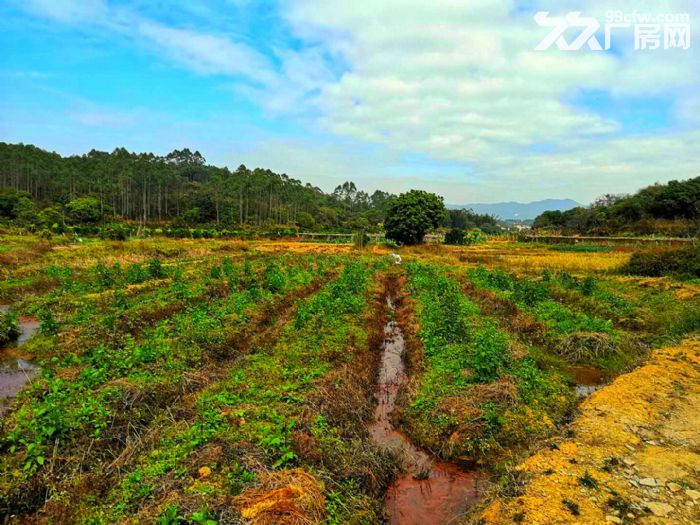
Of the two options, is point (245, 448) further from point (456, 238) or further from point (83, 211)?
point (83, 211)

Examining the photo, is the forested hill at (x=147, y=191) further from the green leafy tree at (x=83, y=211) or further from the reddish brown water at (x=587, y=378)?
the reddish brown water at (x=587, y=378)

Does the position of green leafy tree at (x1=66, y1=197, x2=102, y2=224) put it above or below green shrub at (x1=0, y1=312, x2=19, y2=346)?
above

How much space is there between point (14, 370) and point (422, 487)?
11.1 m

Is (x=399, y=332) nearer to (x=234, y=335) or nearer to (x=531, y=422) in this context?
(x=234, y=335)

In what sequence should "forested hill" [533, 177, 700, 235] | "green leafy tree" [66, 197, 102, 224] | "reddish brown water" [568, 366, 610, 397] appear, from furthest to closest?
"green leafy tree" [66, 197, 102, 224] → "forested hill" [533, 177, 700, 235] → "reddish brown water" [568, 366, 610, 397]

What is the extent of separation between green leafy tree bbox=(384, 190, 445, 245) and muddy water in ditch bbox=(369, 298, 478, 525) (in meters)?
41.7

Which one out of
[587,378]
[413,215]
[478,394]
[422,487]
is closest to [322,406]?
[422,487]

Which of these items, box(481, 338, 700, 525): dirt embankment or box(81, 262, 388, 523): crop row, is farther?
box(481, 338, 700, 525): dirt embankment

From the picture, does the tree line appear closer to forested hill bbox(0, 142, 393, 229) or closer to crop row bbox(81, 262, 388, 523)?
forested hill bbox(0, 142, 393, 229)

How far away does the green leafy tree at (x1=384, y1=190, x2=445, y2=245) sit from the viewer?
48906 mm

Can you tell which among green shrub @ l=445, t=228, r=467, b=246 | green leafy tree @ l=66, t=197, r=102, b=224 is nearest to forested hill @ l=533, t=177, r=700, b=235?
green shrub @ l=445, t=228, r=467, b=246

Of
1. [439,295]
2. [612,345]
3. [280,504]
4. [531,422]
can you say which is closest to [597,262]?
[439,295]

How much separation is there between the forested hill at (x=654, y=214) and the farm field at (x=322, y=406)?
4742 cm

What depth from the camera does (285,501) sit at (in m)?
4.83
